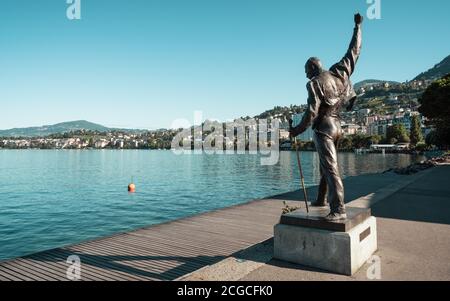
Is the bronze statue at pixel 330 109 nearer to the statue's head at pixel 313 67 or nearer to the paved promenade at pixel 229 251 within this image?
the statue's head at pixel 313 67

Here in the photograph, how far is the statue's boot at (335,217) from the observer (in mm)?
5941

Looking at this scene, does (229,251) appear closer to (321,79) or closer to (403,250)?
(403,250)

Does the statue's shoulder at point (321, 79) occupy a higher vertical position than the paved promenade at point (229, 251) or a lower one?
higher

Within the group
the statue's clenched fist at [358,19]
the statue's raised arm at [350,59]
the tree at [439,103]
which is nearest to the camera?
the statue's clenched fist at [358,19]

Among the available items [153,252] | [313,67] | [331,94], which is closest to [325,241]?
[331,94]

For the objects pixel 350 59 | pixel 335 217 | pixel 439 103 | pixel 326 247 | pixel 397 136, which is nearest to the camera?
pixel 326 247

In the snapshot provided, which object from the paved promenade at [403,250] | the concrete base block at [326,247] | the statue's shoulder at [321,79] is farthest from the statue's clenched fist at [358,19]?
the paved promenade at [403,250]

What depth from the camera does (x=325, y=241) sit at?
5.86 metres

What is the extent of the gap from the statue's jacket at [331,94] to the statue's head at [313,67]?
151 millimetres

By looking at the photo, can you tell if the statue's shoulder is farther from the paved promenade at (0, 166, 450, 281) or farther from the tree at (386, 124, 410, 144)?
the tree at (386, 124, 410, 144)

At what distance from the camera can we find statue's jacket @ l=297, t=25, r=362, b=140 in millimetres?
6387

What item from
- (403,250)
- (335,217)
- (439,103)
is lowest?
(403,250)

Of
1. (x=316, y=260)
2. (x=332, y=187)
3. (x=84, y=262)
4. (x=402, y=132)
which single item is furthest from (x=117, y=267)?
(x=402, y=132)

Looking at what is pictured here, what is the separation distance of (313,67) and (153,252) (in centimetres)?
604
